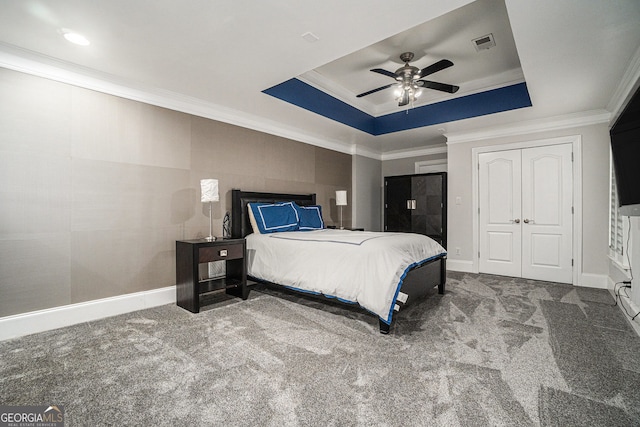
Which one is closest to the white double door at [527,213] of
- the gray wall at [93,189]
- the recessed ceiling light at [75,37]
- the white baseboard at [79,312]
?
the gray wall at [93,189]

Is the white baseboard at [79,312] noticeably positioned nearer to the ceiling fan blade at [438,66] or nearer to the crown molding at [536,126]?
the ceiling fan blade at [438,66]

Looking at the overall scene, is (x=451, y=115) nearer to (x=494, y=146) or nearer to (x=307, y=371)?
(x=494, y=146)

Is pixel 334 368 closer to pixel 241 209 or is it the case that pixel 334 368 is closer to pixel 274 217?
pixel 274 217

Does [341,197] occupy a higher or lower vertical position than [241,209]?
higher

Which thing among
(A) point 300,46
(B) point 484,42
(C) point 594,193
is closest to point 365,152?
(B) point 484,42

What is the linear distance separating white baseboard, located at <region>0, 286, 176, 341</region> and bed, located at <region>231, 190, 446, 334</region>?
1106mm

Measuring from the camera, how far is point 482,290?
3.89m

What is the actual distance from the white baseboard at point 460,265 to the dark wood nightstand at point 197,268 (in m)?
3.64

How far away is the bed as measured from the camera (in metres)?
2.51

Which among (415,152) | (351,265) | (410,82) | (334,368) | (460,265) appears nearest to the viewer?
(334,368)

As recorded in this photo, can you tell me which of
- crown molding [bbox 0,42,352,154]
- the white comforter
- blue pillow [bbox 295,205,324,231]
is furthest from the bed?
Answer: crown molding [bbox 0,42,352,154]

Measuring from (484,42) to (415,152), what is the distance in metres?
3.28

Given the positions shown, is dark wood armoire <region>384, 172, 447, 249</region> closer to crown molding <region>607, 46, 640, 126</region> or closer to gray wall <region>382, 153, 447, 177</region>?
gray wall <region>382, 153, 447, 177</region>

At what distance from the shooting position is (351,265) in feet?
8.97
